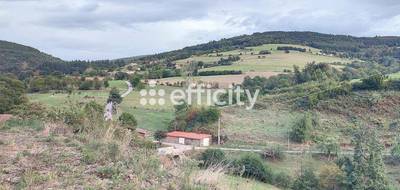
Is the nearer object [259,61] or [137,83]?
[137,83]

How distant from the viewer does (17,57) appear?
8256cm

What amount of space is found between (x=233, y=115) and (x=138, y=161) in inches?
1403

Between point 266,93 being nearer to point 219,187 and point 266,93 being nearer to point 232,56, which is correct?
point 232,56

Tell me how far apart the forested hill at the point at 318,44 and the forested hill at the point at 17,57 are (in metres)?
24.6

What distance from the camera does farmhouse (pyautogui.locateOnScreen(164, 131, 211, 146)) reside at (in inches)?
1338

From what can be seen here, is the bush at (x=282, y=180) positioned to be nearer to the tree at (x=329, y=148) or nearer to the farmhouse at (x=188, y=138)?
the tree at (x=329, y=148)

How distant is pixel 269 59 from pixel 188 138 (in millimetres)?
42218

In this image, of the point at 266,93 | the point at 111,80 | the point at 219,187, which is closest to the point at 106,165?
the point at 219,187

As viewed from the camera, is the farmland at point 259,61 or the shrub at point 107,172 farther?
the farmland at point 259,61

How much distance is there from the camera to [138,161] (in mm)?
6504

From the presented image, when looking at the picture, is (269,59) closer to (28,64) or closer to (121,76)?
(121,76)

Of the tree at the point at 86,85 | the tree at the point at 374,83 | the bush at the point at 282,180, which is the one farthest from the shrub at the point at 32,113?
the tree at the point at 86,85

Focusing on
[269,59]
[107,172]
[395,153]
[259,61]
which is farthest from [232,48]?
[107,172]

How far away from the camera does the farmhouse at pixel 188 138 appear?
112ft
